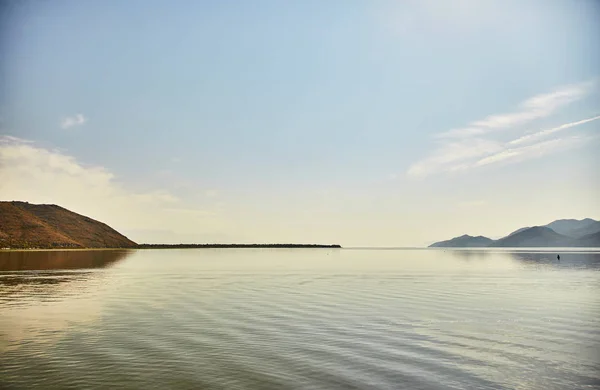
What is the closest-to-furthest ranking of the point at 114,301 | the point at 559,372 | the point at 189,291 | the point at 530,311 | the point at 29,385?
the point at 29,385
the point at 559,372
the point at 530,311
the point at 114,301
the point at 189,291

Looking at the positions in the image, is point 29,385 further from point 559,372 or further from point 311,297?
point 311,297

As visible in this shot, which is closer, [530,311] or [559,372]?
[559,372]

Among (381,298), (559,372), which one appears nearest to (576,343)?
(559,372)

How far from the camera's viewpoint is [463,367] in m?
19.0

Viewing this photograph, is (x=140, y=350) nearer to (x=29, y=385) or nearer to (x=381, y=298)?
(x=29, y=385)

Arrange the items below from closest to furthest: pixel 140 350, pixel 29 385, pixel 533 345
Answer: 1. pixel 29 385
2. pixel 140 350
3. pixel 533 345

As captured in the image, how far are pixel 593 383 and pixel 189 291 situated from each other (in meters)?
41.8

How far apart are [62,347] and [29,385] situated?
6.83 meters

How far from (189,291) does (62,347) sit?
28.2 metres

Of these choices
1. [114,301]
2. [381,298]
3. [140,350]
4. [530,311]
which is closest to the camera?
[140,350]

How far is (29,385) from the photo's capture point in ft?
52.5

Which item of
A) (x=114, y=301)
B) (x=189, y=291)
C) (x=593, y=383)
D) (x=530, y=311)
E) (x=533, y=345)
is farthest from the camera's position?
(x=189, y=291)

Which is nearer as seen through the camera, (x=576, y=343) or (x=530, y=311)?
(x=576, y=343)

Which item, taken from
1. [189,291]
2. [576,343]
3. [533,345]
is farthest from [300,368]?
[189,291]
